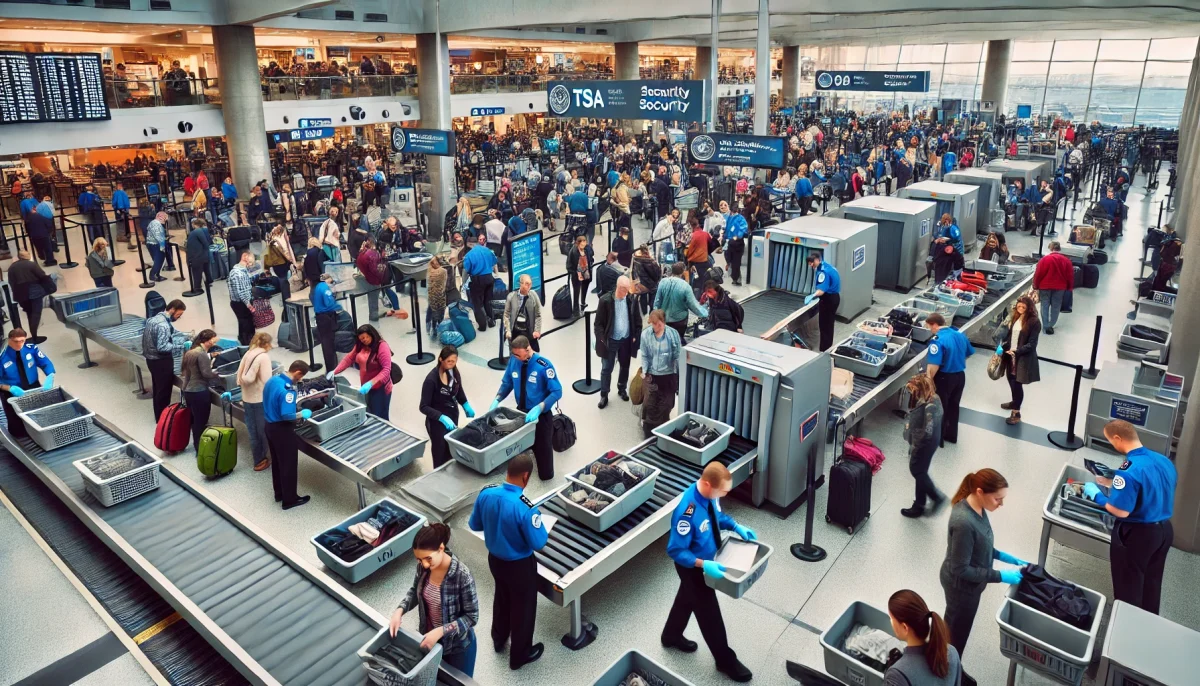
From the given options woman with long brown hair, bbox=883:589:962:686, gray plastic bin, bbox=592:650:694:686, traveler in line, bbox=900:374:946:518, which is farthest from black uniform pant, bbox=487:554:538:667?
traveler in line, bbox=900:374:946:518

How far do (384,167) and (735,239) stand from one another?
16.5 metres

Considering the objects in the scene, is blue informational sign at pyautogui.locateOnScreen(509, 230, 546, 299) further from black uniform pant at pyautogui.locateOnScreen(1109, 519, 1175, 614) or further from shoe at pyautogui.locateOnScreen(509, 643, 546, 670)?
black uniform pant at pyautogui.locateOnScreen(1109, 519, 1175, 614)

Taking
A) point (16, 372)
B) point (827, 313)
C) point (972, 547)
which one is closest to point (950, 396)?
point (827, 313)

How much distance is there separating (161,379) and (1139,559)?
877 centimetres

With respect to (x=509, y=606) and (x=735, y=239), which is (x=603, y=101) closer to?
(x=735, y=239)

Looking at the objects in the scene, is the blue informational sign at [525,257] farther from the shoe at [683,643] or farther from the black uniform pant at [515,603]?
the shoe at [683,643]

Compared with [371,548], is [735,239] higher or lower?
higher

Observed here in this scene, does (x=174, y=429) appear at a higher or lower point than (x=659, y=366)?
lower

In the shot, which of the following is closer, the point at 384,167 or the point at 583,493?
the point at 583,493

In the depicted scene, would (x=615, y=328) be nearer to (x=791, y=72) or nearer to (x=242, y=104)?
(x=242, y=104)

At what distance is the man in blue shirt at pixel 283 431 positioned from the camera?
6570 millimetres

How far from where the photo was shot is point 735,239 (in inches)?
544

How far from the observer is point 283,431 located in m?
6.71

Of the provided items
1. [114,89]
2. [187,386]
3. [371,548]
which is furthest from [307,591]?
[114,89]
